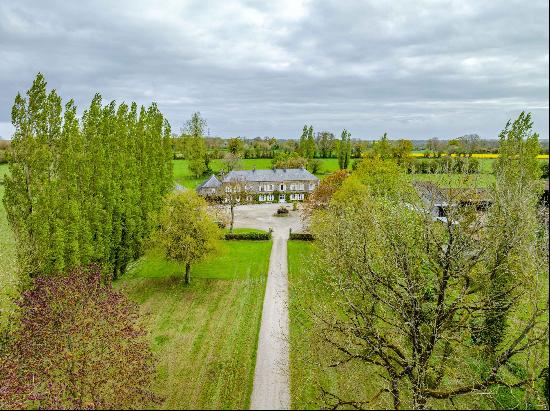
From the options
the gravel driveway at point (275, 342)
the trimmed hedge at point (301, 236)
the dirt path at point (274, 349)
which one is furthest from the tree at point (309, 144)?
the dirt path at point (274, 349)

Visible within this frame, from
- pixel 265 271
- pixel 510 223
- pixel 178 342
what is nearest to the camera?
pixel 510 223

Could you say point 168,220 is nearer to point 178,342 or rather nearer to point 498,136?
point 178,342

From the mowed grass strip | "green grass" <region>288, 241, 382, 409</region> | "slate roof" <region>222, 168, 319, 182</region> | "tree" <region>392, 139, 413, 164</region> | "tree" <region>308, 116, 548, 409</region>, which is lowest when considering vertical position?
the mowed grass strip

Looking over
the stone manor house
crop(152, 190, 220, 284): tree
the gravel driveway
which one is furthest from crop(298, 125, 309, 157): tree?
crop(152, 190, 220, 284): tree

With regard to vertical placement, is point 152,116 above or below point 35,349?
above

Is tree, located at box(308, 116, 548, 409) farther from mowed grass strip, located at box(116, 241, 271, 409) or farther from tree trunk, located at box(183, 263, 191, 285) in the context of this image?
tree trunk, located at box(183, 263, 191, 285)

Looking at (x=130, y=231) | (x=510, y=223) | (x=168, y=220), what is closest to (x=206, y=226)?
(x=168, y=220)

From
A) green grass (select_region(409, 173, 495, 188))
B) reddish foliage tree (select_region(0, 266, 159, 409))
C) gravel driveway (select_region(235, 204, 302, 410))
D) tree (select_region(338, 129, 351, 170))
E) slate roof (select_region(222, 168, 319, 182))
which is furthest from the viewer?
tree (select_region(338, 129, 351, 170))
